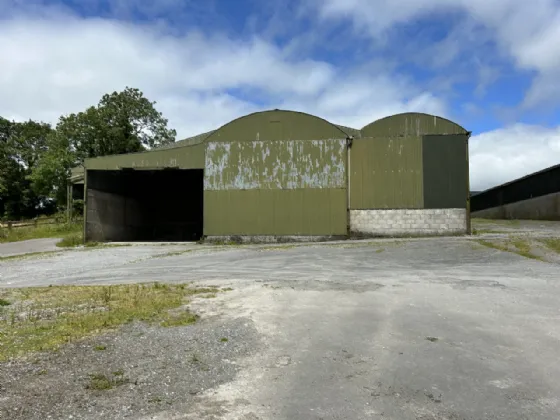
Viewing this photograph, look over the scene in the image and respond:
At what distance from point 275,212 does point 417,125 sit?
8670 millimetres

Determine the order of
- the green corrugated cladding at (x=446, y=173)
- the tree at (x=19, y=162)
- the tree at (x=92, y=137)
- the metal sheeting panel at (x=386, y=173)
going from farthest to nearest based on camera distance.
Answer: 1. the tree at (x=19, y=162)
2. the tree at (x=92, y=137)
3. the metal sheeting panel at (x=386, y=173)
4. the green corrugated cladding at (x=446, y=173)

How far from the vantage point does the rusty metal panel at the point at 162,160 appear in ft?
80.3

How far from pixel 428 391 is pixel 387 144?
2006 cm

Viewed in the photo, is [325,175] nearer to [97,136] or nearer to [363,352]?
[363,352]

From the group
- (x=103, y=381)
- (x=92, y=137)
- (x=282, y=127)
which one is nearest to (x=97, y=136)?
(x=92, y=137)


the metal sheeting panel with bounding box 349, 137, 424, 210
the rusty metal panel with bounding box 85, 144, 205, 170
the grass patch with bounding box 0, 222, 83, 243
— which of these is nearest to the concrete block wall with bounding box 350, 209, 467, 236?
the metal sheeting panel with bounding box 349, 137, 424, 210

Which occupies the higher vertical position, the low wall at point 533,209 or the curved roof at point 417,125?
the curved roof at point 417,125

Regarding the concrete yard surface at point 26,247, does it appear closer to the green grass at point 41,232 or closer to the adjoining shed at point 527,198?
the green grass at point 41,232

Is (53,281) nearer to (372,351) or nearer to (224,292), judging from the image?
(224,292)

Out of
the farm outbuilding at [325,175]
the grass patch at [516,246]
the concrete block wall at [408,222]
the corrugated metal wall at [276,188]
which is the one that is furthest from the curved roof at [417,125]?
the grass patch at [516,246]

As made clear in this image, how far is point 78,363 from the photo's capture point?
4641 mm

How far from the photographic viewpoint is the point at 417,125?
22812 millimetres

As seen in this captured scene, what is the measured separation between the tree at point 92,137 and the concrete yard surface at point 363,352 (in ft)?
124

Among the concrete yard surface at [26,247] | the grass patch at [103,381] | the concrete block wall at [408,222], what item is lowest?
the grass patch at [103,381]
